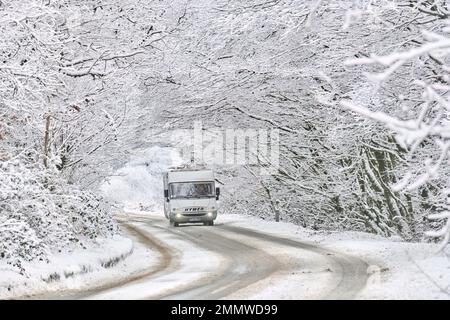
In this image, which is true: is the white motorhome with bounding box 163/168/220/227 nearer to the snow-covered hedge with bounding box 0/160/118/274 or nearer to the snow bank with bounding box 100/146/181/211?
the snow-covered hedge with bounding box 0/160/118/274

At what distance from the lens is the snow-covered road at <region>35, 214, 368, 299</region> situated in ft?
35.8

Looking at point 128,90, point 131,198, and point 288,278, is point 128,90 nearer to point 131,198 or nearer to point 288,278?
point 288,278

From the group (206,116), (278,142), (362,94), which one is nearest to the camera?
(362,94)

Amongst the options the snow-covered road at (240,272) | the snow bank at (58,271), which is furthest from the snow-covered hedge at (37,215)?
the snow-covered road at (240,272)

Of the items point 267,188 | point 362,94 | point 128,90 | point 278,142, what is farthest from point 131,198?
point 362,94

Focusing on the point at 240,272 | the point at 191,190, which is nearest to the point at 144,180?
the point at 191,190

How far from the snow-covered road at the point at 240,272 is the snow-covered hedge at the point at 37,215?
4.48 ft

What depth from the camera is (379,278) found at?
39.5 ft

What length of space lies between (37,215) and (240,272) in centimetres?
405

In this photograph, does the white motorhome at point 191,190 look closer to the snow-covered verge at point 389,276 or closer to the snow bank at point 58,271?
the snow-covered verge at point 389,276

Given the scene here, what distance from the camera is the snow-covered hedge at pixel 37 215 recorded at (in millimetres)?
12148

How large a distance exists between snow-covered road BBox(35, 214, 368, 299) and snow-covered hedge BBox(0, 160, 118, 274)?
1.37 m

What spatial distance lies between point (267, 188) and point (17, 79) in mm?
22817

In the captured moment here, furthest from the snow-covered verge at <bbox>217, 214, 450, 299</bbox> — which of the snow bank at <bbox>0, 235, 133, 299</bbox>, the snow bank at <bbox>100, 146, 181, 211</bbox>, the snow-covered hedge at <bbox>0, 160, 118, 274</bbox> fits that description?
the snow bank at <bbox>100, 146, 181, 211</bbox>
